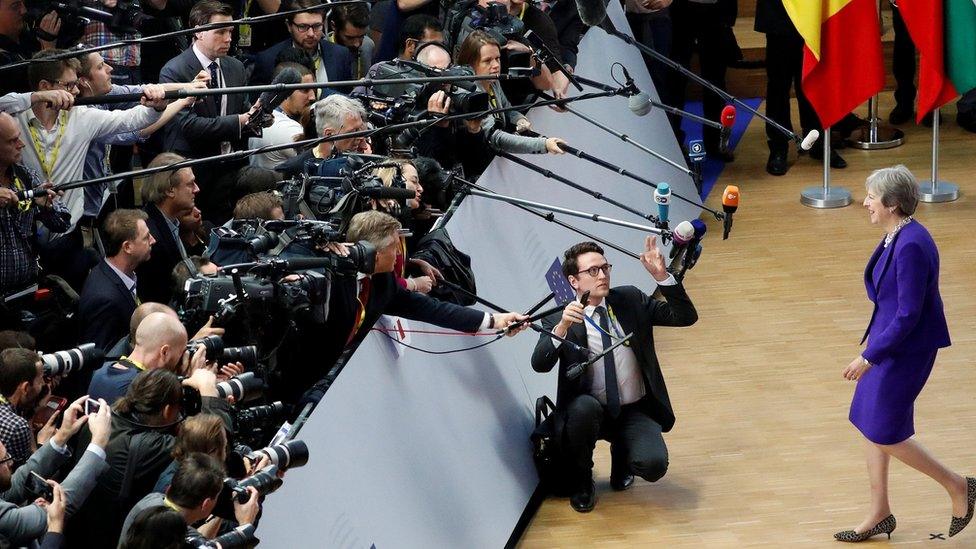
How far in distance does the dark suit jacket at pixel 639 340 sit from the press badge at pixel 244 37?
2.88 meters

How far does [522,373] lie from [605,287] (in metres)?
0.69

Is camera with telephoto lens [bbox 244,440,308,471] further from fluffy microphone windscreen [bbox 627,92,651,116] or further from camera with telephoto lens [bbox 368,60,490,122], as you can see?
fluffy microphone windscreen [bbox 627,92,651,116]

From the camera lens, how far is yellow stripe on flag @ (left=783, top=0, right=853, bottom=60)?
959 cm

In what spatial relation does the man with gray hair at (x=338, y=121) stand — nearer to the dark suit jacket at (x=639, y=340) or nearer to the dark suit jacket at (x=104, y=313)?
the dark suit jacket at (x=104, y=313)

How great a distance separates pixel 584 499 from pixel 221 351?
6.93 feet

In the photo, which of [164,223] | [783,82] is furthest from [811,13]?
[164,223]

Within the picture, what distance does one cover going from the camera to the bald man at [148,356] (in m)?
4.87

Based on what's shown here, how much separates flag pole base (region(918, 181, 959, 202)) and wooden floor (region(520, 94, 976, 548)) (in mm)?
76

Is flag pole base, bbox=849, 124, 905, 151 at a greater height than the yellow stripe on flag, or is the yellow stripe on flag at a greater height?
the yellow stripe on flag

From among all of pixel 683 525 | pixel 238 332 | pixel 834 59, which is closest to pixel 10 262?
pixel 238 332

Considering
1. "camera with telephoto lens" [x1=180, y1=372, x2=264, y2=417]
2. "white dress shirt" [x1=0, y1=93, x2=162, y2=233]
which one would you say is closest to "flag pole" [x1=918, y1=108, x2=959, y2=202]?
"white dress shirt" [x1=0, y1=93, x2=162, y2=233]

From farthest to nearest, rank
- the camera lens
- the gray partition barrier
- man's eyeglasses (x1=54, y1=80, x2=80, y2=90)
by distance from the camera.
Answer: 1. man's eyeglasses (x1=54, y1=80, x2=80, y2=90)
2. the gray partition barrier
3. the camera lens

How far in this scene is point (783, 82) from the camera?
10.7m

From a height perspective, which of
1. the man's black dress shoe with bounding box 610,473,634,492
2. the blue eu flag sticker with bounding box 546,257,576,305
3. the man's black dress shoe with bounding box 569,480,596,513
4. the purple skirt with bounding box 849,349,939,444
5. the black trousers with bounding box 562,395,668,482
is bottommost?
the man's black dress shoe with bounding box 610,473,634,492
